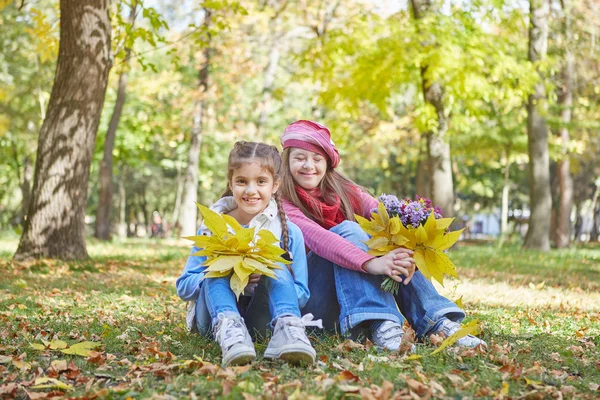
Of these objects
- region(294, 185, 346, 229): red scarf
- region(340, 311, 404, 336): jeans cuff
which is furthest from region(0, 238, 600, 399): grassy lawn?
region(294, 185, 346, 229): red scarf

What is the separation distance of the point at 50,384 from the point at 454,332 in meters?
2.07

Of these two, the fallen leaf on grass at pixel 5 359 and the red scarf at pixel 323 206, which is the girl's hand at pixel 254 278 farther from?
the fallen leaf on grass at pixel 5 359

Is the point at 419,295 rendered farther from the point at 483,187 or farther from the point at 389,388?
the point at 483,187

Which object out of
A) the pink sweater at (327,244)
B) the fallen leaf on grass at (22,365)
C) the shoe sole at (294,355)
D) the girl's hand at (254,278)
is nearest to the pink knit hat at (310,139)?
the pink sweater at (327,244)

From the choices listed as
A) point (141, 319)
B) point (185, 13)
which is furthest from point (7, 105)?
point (141, 319)

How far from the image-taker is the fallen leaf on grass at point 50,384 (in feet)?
9.42

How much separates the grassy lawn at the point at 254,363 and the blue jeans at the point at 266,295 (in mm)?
254

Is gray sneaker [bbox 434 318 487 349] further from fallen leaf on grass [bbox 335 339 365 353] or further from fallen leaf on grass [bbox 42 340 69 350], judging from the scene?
fallen leaf on grass [bbox 42 340 69 350]

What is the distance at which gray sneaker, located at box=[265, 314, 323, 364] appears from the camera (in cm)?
316

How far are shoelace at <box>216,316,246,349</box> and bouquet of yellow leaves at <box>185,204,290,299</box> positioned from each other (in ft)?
0.53

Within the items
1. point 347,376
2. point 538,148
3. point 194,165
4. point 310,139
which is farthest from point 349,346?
point 194,165

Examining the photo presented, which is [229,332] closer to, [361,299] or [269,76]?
[361,299]

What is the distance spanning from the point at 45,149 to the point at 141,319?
4647mm

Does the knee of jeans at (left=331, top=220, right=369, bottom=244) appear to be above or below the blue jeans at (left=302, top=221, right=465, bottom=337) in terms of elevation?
above
